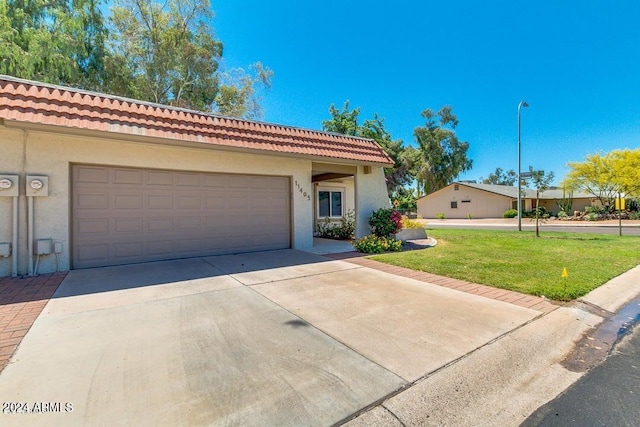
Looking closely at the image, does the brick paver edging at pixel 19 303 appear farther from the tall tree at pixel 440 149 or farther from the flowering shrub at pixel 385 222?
the tall tree at pixel 440 149

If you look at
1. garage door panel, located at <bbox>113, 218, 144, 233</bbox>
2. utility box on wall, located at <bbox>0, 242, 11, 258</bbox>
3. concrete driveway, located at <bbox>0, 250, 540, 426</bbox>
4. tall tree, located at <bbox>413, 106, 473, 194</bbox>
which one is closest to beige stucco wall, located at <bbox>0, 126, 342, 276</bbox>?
utility box on wall, located at <bbox>0, 242, 11, 258</bbox>

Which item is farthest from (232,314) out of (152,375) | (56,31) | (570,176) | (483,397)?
(570,176)

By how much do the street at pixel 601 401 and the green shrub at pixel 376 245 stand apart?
6.31m

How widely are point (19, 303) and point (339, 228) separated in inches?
410

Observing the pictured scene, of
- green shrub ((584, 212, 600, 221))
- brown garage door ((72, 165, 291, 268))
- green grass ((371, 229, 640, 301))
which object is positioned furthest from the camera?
green shrub ((584, 212, 600, 221))

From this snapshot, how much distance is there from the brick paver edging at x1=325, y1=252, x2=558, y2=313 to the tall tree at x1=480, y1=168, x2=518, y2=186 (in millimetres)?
85510

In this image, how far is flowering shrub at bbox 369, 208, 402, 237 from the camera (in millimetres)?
10367

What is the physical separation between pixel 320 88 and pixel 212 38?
852 cm

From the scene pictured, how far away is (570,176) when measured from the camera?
98.7 ft

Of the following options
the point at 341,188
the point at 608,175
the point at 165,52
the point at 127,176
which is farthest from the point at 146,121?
the point at 608,175

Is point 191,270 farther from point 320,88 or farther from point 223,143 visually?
point 320,88

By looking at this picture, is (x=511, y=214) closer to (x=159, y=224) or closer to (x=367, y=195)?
(x=367, y=195)

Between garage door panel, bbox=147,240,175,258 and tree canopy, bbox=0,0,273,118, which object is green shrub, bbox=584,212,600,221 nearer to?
tree canopy, bbox=0,0,273,118

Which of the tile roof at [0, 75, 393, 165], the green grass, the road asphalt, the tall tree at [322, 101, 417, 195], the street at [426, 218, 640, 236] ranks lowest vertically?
the road asphalt
